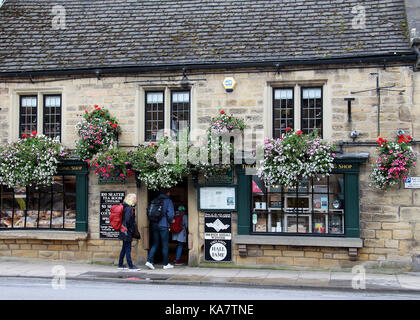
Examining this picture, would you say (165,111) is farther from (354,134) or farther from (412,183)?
(412,183)

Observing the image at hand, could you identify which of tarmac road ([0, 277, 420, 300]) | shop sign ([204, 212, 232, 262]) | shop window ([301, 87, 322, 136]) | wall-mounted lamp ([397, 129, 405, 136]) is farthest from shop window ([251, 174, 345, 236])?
tarmac road ([0, 277, 420, 300])

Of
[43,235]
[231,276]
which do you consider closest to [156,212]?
[231,276]

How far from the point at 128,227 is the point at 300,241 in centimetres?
421

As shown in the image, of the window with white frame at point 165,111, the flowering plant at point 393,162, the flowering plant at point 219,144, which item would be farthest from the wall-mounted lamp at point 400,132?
the window with white frame at point 165,111

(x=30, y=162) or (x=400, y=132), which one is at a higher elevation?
(x=400, y=132)

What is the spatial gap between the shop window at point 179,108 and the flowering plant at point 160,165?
2.98 ft

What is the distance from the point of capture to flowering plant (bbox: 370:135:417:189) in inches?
460

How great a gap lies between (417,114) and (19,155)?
396 inches

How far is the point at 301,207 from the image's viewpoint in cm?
1282

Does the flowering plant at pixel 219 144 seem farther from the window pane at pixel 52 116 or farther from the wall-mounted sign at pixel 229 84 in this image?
the window pane at pixel 52 116

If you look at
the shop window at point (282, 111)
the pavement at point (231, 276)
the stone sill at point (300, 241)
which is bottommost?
the pavement at point (231, 276)

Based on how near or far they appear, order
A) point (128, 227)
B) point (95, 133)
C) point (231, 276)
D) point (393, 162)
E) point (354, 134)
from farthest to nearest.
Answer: point (95, 133)
point (128, 227)
point (354, 134)
point (231, 276)
point (393, 162)

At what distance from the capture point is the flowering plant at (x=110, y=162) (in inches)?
508

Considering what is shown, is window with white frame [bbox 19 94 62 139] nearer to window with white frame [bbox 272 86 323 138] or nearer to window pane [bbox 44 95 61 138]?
window pane [bbox 44 95 61 138]
